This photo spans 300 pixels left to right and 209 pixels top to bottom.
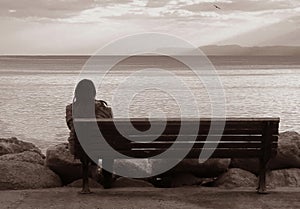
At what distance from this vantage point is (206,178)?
949cm

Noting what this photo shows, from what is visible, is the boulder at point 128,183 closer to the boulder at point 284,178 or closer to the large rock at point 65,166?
the large rock at point 65,166

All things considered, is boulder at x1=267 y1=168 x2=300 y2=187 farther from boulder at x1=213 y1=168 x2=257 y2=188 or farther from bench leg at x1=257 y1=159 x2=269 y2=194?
bench leg at x1=257 y1=159 x2=269 y2=194

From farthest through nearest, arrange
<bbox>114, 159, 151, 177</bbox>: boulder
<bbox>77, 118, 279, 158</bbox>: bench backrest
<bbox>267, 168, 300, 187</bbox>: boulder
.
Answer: <bbox>267, 168, 300, 187</bbox>: boulder
<bbox>114, 159, 151, 177</bbox>: boulder
<bbox>77, 118, 279, 158</bbox>: bench backrest

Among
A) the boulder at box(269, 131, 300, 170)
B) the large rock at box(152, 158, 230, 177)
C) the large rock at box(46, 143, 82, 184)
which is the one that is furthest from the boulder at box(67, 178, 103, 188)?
the boulder at box(269, 131, 300, 170)

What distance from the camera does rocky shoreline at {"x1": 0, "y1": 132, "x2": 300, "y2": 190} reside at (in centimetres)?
859

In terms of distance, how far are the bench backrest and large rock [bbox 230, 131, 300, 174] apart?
155 cm

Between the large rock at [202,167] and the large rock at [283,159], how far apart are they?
0.37m

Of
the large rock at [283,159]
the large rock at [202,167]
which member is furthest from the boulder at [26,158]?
the large rock at [283,159]

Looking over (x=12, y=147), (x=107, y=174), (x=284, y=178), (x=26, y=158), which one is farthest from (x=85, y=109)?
(x=12, y=147)

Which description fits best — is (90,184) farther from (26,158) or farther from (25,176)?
(26,158)

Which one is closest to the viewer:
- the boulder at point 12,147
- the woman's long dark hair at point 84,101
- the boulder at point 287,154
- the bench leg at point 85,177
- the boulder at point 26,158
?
the bench leg at point 85,177

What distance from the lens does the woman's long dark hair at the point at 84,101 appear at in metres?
8.57

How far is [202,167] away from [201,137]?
1436 mm

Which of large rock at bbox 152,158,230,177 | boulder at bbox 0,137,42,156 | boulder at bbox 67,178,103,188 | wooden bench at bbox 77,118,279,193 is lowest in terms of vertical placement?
boulder at bbox 0,137,42,156
